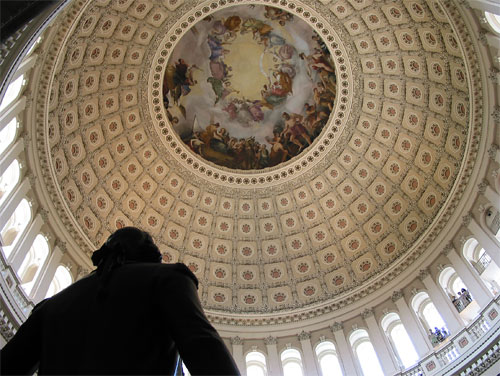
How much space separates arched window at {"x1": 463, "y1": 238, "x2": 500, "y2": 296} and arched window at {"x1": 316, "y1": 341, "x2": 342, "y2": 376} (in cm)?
682

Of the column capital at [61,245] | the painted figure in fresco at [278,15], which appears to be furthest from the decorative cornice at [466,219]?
the column capital at [61,245]

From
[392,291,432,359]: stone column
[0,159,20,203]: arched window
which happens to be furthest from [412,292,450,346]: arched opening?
[0,159,20,203]: arched window

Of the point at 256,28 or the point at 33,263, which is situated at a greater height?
the point at 256,28

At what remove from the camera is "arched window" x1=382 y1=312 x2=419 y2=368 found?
19.2 metres

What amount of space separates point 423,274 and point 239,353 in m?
8.71

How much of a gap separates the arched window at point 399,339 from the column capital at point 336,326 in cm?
198

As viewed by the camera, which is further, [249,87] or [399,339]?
[249,87]

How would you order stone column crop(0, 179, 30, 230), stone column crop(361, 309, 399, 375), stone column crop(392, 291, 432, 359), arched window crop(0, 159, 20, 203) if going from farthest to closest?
1. stone column crop(361, 309, 399, 375)
2. stone column crop(392, 291, 432, 359)
3. arched window crop(0, 159, 20, 203)
4. stone column crop(0, 179, 30, 230)

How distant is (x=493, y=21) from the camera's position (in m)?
16.3

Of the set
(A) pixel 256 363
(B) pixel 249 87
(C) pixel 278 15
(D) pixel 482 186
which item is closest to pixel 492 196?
(D) pixel 482 186

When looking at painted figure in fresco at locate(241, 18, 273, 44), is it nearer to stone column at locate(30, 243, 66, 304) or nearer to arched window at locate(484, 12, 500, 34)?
arched window at locate(484, 12, 500, 34)

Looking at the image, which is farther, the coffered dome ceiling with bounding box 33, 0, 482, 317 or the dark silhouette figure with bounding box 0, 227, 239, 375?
the coffered dome ceiling with bounding box 33, 0, 482, 317

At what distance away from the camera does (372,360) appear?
20266mm

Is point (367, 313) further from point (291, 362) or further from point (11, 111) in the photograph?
point (11, 111)
